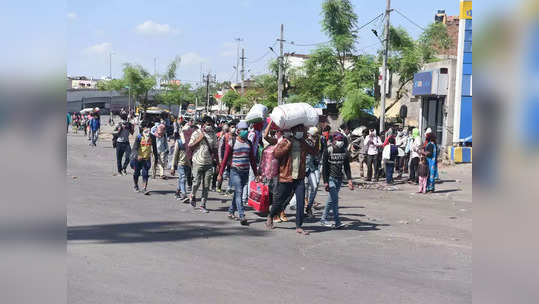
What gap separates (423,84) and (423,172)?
39.4 ft

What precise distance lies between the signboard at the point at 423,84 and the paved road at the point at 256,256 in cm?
1356

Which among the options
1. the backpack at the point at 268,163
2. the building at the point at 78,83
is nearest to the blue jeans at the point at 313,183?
the backpack at the point at 268,163

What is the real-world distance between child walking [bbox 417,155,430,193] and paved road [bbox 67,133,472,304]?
2349 millimetres

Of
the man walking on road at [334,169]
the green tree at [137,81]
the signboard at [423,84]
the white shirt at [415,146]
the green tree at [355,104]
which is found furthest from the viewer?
the green tree at [137,81]

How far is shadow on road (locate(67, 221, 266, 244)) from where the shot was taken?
8070mm

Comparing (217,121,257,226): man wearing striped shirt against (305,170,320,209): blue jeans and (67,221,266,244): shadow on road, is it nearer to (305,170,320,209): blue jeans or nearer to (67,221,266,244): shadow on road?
(67,221,266,244): shadow on road

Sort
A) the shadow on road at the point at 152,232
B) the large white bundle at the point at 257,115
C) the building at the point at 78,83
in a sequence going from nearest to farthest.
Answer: the building at the point at 78,83
the shadow on road at the point at 152,232
the large white bundle at the point at 257,115

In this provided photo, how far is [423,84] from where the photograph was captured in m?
25.8

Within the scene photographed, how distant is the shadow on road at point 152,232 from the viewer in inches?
318

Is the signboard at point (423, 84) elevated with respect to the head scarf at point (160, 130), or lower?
elevated

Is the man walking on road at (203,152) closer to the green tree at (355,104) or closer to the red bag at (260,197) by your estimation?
the red bag at (260,197)

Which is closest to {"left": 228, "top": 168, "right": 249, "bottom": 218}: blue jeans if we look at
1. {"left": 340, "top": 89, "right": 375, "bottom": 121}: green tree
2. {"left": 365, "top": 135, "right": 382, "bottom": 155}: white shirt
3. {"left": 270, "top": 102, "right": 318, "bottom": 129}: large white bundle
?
{"left": 270, "top": 102, "right": 318, "bottom": 129}: large white bundle
